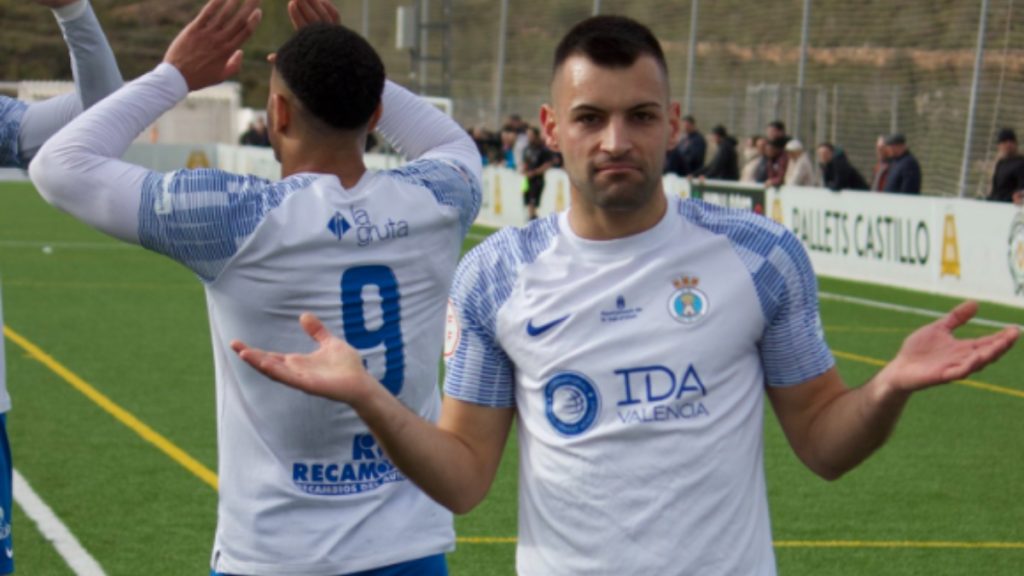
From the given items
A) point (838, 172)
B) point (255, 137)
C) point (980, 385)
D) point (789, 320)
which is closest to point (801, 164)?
point (838, 172)

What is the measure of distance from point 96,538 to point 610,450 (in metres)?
5.46

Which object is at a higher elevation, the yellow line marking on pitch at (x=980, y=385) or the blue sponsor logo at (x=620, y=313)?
the blue sponsor logo at (x=620, y=313)

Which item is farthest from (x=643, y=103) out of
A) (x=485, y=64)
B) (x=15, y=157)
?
(x=485, y=64)

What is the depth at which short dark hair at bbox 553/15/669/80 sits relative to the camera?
354 centimetres

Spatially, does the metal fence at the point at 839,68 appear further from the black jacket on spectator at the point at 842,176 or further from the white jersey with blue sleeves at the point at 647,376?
the white jersey with blue sleeves at the point at 647,376

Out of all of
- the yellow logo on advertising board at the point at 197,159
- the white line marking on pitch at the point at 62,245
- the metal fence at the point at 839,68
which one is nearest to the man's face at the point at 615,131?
the metal fence at the point at 839,68

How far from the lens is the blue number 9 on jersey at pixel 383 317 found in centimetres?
429

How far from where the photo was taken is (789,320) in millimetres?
3586

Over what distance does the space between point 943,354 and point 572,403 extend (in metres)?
0.69

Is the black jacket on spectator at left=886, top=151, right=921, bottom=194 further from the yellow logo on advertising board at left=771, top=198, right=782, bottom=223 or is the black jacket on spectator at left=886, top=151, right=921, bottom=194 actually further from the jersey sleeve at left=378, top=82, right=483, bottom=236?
the jersey sleeve at left=378, top=82, right=483, bottom=236

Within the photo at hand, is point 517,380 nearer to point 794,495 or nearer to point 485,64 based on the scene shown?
point 794,495

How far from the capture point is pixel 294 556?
4176 millimetres

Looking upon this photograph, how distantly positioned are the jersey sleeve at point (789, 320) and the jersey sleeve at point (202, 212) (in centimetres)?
115

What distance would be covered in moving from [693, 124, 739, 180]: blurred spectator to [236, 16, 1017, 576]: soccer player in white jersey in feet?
77.7
